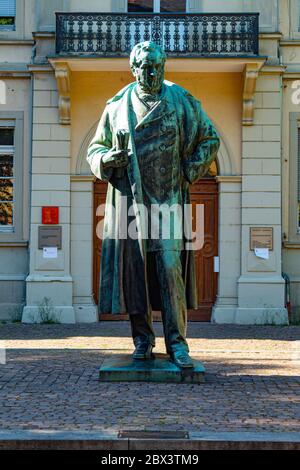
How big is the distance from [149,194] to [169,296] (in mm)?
865

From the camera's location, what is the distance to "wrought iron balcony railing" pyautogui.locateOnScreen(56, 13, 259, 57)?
18094 mm

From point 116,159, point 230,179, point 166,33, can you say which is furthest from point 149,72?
point 230,179

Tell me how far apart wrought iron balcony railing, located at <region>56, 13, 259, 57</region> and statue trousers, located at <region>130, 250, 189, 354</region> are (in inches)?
403

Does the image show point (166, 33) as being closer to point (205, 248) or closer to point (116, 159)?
point (205, 248)

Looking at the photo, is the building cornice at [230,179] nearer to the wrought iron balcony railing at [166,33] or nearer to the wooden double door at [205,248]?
the wooden double door at [205,248]

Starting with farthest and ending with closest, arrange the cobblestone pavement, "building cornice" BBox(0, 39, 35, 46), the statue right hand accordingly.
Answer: "building cornice" BBox(0, 39, 35, 46)
the statue right hand
the cobblestone pavement

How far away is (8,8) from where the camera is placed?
63.0 ft

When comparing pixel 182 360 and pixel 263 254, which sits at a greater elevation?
pixel 263 254

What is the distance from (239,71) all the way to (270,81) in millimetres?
631

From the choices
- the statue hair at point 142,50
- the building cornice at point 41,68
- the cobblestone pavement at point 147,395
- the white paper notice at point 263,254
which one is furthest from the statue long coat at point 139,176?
the building cornice at point 41,68

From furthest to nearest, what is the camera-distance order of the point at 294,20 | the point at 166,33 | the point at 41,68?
1. the point at 294,20
2. the point at 41,68
3. the point at 166,33

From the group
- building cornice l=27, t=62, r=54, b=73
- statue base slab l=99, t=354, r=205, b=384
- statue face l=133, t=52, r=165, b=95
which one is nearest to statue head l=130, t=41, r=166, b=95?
statue face l=133, t=52, r=165, b=95

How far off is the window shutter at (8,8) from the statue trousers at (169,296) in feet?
39.3

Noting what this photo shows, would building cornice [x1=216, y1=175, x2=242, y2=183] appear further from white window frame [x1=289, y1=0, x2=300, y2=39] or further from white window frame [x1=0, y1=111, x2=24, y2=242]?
white window frame [x1=0, y1=111, x2=24, y2=242]
